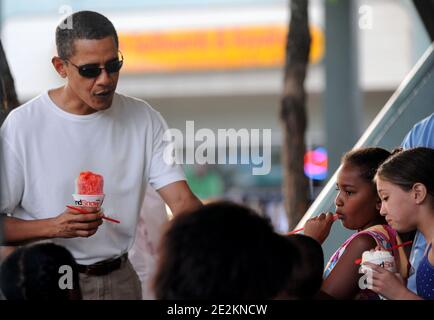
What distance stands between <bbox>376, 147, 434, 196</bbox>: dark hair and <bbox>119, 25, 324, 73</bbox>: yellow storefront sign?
11.9 metres

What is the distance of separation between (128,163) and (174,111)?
9.57m

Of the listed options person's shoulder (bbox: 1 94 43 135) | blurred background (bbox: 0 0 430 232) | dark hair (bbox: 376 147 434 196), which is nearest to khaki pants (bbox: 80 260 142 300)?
person's shoulder (bbox: 1 94 43 135)

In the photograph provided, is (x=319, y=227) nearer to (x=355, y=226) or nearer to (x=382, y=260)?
(x=355, y=226)

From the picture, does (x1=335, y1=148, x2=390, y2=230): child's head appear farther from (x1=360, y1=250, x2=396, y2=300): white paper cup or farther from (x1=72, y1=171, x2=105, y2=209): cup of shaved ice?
(x1=72, y1=171, x2=105, y2=209): cup of shaved ice

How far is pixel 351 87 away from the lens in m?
7.82

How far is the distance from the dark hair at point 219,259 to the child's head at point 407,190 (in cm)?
77

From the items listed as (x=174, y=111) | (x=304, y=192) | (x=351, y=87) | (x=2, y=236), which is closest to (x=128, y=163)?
(x=2, y=236)

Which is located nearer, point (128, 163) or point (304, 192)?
point (128, 163)

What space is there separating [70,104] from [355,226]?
44.5 inches

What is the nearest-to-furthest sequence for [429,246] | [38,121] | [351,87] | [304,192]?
[429,246] → [38,121] → [304,192] → [351,87]

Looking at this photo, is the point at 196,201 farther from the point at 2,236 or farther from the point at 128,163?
the point at 2,236

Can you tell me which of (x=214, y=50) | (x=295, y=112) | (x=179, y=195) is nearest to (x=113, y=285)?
(x=179, y=195)

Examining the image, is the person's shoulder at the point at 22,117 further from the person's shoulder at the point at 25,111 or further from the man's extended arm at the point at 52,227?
the man's extended arm at the point at 52,227
